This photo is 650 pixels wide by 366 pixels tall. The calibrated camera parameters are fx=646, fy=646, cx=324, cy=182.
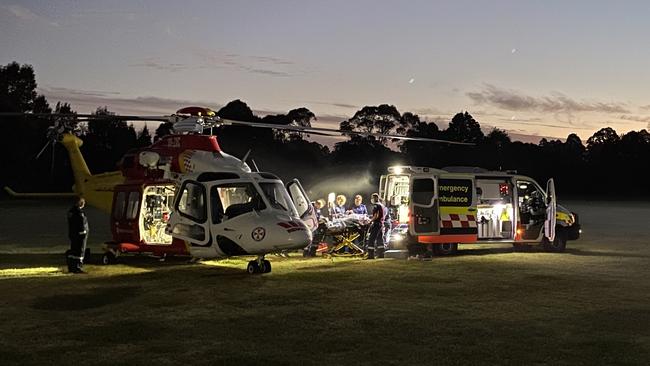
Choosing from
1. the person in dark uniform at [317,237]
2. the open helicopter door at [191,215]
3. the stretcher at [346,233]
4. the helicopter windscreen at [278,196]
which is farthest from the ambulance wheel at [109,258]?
the stretcher at [346,233]

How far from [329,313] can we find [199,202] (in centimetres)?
489

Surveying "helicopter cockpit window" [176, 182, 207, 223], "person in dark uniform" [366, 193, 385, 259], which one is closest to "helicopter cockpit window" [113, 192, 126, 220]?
"helicopter cockpit window" [176, 182, 207, 223]

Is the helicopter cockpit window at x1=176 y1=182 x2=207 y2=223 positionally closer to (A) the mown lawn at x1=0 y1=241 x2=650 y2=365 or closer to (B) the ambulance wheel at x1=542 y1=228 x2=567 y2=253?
(A) the mown lawn at x1=0 y1=241 x2=650 y2=365

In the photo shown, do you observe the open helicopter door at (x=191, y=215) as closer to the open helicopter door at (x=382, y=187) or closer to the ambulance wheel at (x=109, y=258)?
the ambulance wheel at (x=109, y=258)

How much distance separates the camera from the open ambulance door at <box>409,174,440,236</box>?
15859mm

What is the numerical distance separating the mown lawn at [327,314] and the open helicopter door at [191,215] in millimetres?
788

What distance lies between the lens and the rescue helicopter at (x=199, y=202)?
1225cm

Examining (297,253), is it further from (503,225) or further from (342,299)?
(342,299)

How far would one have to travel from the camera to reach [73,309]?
9.11m

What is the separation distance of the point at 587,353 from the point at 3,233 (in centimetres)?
2122

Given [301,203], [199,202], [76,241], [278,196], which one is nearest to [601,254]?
[301,203]

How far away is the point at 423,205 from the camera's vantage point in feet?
52.2

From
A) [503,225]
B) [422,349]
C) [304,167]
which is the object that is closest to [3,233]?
[503,225]

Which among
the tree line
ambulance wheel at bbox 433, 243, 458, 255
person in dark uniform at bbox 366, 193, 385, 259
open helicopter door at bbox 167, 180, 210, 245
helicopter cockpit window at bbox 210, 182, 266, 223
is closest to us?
helicopter cockpit window at bbox 210, 182, 266, 223
